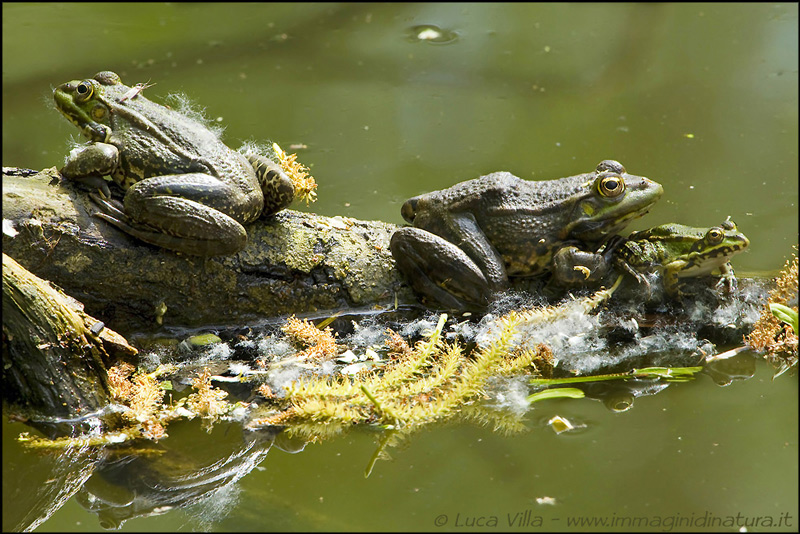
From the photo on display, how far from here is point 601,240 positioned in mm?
3793

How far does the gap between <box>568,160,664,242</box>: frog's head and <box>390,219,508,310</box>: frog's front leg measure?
0.49 meters

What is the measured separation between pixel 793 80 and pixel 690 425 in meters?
4.73

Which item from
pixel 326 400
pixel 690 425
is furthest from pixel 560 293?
pixel 326 400

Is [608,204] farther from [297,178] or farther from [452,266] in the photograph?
[297,178]

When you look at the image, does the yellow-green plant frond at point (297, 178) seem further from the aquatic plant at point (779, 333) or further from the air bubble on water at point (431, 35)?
the air bubble on water at point (431, 35)

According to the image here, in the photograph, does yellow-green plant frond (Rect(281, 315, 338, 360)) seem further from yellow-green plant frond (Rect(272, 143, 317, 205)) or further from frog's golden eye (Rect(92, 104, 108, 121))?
frog's golden eye (Rect(92, 104, 108, 121))

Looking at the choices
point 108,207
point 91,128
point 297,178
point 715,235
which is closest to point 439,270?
point 297,178

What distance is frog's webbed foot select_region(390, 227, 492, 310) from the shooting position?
146 inches

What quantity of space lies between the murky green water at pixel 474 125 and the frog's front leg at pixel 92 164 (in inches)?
50.5

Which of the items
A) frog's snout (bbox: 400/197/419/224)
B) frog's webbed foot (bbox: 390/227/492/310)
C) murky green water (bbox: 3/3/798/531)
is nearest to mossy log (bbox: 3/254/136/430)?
murky green water (bbox: 3/3/798/531)

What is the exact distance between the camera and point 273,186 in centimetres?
369

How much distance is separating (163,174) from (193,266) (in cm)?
50

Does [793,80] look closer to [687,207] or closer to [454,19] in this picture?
[687,207]

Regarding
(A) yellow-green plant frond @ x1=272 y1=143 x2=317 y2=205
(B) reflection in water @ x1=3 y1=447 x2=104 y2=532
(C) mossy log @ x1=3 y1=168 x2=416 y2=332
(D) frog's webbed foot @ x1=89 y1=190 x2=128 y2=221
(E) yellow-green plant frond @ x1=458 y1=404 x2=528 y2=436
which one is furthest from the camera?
(A) yellow-green plant frond @ x1=272 y1=143 x2=317 y2=205
